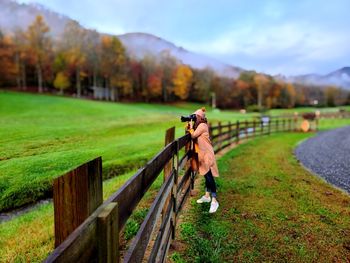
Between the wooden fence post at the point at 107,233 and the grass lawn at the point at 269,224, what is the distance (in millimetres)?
2706

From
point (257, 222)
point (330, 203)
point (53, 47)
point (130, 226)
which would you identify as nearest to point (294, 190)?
point (330, 203)

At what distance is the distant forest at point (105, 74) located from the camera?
4288cm

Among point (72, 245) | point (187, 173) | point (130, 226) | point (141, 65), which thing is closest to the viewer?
point (72, 245)

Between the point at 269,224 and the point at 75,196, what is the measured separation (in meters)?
4.55

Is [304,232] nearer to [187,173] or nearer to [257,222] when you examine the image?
[257,222]

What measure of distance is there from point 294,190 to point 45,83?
5528 centimetres

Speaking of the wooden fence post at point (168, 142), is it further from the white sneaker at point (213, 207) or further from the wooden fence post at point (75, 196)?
the wooden fence post at point (75, 196)

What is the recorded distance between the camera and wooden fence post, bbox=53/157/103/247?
163cm

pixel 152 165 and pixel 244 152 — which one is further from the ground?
pixel 152 165

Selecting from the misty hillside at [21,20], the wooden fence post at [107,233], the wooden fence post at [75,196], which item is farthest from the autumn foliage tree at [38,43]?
the wooden fence post at [107,233]

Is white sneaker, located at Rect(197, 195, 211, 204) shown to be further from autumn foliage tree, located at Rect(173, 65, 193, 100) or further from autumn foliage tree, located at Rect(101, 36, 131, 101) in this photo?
autumn foliage tree, located at Rect(173, 65, 193, 100)

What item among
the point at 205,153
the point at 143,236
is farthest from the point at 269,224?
the point at 143,236

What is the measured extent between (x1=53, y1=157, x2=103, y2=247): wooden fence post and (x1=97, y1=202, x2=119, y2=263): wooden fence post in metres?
0.19

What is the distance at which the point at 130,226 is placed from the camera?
502cm
